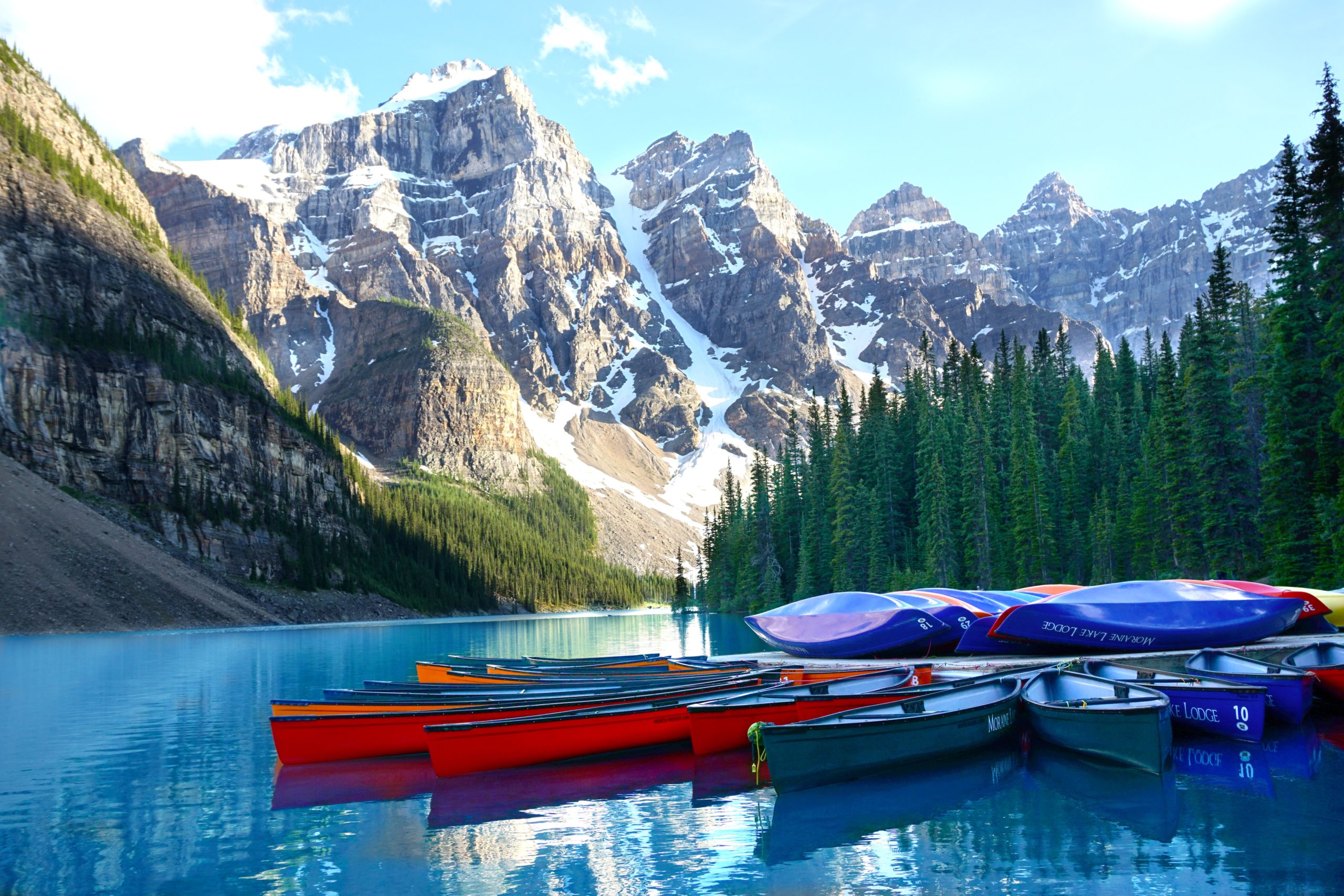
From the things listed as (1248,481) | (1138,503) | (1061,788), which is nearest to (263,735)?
(1061,788)

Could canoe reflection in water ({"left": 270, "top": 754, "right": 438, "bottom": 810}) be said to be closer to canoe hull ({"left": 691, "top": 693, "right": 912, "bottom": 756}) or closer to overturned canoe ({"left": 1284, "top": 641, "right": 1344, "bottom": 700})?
canoe hull ({"left": 691, "top": 693, "right": 912, "bottom": 756})

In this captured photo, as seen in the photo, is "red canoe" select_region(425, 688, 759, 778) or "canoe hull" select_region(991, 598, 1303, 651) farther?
"canoe hull" select_region(991, 598, 1303, 651)

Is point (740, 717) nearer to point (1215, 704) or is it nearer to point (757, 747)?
point (757, 747)

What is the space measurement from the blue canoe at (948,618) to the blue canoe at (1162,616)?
9.55ft

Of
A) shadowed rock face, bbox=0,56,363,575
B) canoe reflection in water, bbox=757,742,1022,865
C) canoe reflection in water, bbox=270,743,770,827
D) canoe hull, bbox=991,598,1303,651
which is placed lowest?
canoe reflection in water, bbox=270,743,770,827

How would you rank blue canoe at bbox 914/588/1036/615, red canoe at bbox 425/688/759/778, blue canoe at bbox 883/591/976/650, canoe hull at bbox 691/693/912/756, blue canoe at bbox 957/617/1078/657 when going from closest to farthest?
red canoe at bbox 425/688/759/778
canoe hull at bbox 691/693/912/756
blue canoe at bbox 883/591/976/650
blue canoe at bbox 957/617/1078/657
blue canoe at bbox 914/588/1036/615

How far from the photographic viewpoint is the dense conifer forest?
121 feet

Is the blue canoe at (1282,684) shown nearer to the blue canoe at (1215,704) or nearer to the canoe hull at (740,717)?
the blue canoe at (1215,704)

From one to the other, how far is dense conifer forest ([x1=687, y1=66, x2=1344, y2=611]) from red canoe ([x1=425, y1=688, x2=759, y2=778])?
28.8 meters

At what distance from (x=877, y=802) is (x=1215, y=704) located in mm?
8554

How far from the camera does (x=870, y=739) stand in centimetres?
1614

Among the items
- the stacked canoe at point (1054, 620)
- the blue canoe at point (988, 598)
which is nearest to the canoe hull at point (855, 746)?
the stacked canoe at point (1054, 620)

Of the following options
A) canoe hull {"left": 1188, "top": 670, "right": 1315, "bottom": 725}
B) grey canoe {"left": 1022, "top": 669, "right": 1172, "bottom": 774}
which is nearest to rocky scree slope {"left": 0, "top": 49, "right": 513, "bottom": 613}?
grey canoe {"left": 1022, "top": 669, "right": 1172, "bottom": 774}

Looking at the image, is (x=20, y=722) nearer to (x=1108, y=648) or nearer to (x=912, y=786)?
(x=912, y=786)
